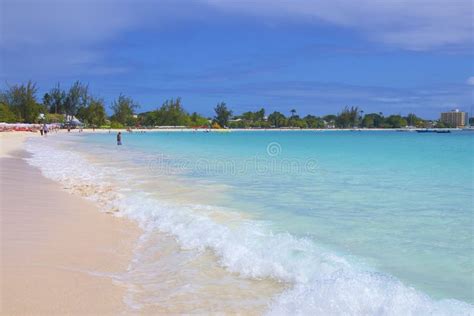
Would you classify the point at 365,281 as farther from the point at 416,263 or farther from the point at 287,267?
the point at 416,263

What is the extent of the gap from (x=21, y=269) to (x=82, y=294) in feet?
2.97

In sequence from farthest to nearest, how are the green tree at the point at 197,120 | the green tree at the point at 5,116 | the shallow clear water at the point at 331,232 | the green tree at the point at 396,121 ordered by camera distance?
the green tree at the point at 396,121, the green tree at the point at 197,120, the green tree at the point at 5,116, the shallow clear water at the point at 331,232

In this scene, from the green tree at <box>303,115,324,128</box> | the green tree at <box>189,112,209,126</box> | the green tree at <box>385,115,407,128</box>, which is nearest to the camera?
the green tree at <box>189,112,209,126</box>

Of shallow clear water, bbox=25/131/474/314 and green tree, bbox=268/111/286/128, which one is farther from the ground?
green tree, bbox=268/111/286/128

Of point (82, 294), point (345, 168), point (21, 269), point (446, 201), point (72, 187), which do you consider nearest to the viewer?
point (82, 294)

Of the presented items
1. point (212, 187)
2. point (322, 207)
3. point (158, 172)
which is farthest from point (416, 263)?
point (158, 172)

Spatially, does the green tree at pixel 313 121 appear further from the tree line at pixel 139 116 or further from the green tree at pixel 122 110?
the green tree at pixel 122 110

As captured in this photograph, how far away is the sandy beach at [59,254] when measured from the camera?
3836 millimetres

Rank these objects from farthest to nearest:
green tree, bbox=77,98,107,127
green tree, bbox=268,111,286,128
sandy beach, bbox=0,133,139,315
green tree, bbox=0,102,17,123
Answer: green tree, bbox=268,111,286,128 < green tree, bbox=77,98,107,127 < green tree, bbox=0,102,17,123 < sandy beach, bbox=0,133,139,315

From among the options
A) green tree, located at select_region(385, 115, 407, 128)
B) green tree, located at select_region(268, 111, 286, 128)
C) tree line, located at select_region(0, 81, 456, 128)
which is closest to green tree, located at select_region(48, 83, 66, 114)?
tree line, located at select_region(0, 81, 456, 128)

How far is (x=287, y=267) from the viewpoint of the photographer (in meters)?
5.02

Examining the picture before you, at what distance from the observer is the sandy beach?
12.6ft

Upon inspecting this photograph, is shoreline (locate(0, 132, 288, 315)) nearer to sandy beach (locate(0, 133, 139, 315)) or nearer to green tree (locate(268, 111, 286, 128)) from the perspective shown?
sandy beach (locate(0, 133, 139, 315))

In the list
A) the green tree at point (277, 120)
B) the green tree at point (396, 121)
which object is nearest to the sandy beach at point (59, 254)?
the green tree at point (277, 120)
